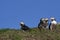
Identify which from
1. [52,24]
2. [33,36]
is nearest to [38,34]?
[33,36]

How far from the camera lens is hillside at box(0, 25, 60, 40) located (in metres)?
17.2

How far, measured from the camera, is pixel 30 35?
17969mm

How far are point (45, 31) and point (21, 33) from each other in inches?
69.1

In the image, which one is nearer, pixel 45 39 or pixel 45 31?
pixel 45 39

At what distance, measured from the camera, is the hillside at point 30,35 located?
56.5ft

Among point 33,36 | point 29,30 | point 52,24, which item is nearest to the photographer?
point 33,36

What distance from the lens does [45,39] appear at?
57.8 ft

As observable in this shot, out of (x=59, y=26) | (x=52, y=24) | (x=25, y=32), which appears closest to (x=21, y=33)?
(x=25, y=32)

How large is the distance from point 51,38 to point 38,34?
34.3 inches

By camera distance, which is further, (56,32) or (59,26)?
(59,26)

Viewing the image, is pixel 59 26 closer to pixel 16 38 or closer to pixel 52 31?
pixel 52 31

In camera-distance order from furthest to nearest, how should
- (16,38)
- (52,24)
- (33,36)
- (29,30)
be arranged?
1. (52,24)
2. (29,30)
3. (33,36)
4. (16,38)

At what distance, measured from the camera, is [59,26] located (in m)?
22.2

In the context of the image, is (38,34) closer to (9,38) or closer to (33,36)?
(33,36)
